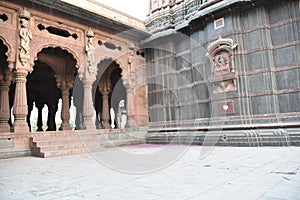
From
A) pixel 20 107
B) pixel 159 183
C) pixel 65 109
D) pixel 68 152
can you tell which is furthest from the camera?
pixel 65 109

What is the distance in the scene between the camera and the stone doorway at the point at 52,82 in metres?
12.6

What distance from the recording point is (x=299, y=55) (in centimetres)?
833

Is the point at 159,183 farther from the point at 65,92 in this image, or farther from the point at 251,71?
the point at 65,92

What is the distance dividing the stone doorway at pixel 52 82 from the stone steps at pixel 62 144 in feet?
11.6

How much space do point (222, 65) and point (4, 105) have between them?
374 inches

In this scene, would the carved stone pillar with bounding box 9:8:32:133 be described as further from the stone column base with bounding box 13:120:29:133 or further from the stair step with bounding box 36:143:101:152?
the stair step with bounding box 36:143:101:152

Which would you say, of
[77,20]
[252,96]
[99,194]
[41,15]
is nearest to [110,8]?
[77,20]

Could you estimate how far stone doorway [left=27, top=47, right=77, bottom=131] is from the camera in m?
12.6

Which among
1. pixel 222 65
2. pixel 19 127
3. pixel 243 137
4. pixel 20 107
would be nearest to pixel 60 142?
pixel 19 127

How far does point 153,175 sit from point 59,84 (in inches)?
405

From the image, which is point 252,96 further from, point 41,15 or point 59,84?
point 59,84

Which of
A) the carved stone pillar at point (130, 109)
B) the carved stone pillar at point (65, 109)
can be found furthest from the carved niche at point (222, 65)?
the carved stone pillar at point (65, 109)

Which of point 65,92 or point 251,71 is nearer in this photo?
point 251,71

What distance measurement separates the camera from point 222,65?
976 centimetres
